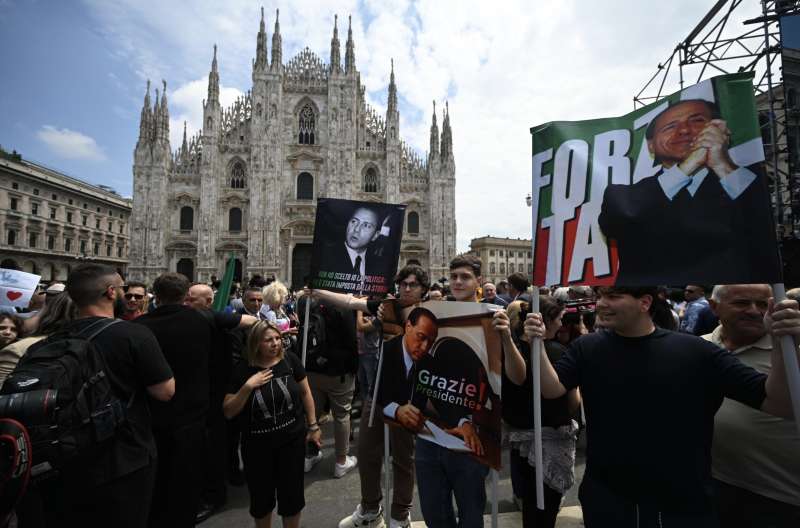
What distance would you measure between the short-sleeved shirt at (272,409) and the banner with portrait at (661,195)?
1921mm

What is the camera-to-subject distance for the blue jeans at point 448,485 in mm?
2330

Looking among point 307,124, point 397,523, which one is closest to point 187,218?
point 307,124

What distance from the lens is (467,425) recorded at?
90.1 inches

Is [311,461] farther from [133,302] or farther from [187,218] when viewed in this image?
[187,218]

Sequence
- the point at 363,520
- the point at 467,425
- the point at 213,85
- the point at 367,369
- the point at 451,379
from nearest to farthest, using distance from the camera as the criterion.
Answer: the point at 467,425 → the point at 451,379 → the point at 363,520 → the point at 367,369 → the point at 213,85

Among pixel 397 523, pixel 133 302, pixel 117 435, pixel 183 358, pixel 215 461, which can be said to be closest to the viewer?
pixel 117 435

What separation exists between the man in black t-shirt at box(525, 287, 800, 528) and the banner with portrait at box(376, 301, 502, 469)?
0.42 meters

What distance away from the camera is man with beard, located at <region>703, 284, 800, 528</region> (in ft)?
6.11

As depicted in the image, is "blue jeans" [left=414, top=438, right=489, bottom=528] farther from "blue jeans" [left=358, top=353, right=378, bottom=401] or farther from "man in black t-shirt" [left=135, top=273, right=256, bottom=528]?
"blue jeans" [left=358, top=353, right=378, bottom=401]

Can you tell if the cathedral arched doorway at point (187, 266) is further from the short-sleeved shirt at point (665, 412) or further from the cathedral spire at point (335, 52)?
the short-sleeved shirt at point (665, 412)

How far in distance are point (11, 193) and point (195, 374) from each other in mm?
41459

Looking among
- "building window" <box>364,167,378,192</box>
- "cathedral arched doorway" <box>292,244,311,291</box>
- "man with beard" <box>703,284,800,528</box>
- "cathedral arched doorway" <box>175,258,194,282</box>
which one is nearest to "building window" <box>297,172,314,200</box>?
"cathedral arched doorway" <box>292,244,311,291</box>

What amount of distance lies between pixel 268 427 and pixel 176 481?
709mm

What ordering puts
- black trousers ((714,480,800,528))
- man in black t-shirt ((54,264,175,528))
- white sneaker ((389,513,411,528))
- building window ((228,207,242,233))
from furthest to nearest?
building window ((228,207,242,233)), white sneaker ((389,513,411,528)), man in black t-shirt ((54,264,175,528)), black trousers ((714,480,800,528))
